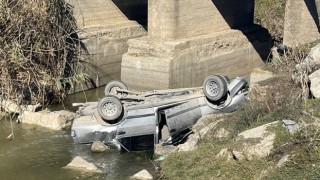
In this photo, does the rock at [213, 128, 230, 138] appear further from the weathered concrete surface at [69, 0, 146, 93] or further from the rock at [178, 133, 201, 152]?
the weathered concrete surface at [69, 0, 146, 93]

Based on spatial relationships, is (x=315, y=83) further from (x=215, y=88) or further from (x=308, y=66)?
(x=215, y=88)

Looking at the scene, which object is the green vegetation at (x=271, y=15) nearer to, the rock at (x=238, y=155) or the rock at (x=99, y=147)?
the rock at (x=99, y=147)

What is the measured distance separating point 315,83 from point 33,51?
9.45 meters

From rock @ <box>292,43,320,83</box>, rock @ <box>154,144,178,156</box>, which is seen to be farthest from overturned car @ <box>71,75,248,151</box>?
rock @ <box>292,43,320,83</box>

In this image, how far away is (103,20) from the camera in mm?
21406

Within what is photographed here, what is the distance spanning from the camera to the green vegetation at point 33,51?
16.2 meters

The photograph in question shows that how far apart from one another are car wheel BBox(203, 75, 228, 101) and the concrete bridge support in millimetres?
3270

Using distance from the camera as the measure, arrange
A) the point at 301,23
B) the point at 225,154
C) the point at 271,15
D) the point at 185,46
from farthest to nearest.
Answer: the point at 271,15 → the point at 185,46 → the point at 301,23 → the point at 225,154

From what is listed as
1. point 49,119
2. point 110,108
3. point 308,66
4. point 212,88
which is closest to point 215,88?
point 212,88

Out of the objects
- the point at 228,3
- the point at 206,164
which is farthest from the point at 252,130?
the point at 228,3

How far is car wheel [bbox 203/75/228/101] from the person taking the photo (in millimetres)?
14061

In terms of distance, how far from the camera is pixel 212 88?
14.2m

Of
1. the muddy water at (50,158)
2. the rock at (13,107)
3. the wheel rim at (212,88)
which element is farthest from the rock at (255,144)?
the rock at (13,107)

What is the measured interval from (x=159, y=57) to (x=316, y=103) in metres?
7.75
